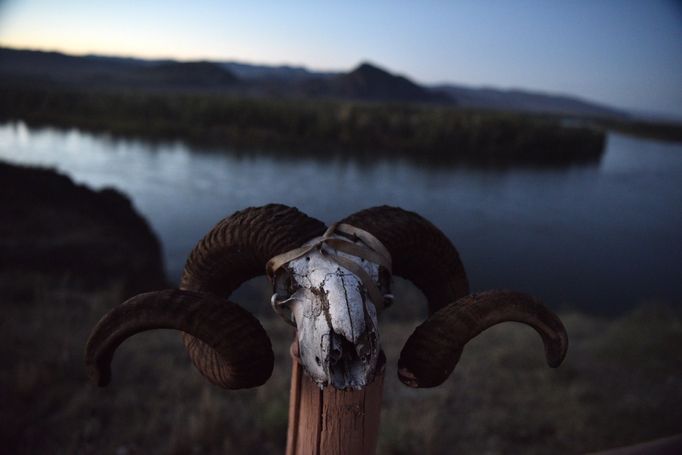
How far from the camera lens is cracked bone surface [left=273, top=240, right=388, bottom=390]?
4.43ft

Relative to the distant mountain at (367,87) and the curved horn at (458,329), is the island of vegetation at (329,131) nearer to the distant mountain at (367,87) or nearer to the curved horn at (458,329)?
the curved horn at (458,329)

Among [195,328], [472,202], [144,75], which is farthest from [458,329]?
[144,75]

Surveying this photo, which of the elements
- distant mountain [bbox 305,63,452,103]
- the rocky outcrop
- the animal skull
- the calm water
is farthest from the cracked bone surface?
distant mountain [bbox 305,63,452,103]

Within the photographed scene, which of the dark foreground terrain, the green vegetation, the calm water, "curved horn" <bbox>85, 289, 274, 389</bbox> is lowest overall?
the calm water

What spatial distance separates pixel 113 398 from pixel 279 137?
38.5m

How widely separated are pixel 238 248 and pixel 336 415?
2.59 ft

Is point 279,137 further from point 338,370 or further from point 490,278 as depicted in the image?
point 338,370

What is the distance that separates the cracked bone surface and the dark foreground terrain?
138 inches

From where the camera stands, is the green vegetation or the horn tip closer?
the horn tip

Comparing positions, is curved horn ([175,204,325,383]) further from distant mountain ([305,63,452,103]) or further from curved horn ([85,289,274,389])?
distant mountain ([305,63,452,103])

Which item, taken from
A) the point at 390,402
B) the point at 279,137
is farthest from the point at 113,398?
the point at 279,137

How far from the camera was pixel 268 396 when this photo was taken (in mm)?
5359

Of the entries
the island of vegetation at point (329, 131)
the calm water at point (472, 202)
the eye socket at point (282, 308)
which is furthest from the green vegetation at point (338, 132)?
the eye socket at point (282, 308)

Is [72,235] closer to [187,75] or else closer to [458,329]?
[458,329]
